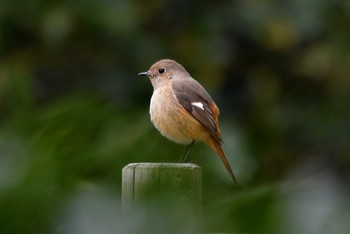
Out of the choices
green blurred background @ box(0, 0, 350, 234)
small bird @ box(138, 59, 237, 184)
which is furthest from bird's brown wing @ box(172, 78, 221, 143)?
green blurred background @ box(0, 0, 350, 234)

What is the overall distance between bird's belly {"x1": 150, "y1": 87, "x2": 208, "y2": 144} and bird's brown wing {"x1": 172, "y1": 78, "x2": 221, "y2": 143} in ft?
0.09

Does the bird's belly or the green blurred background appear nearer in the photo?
the bird's belly

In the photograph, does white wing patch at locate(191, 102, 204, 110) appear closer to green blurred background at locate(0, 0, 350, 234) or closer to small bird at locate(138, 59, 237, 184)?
small bird at locate(138, 59, 237, 184)

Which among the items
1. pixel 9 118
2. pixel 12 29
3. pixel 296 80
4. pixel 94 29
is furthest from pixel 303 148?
pixel 9 118

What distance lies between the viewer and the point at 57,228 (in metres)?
0.75

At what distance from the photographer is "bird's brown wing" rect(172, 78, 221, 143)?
15.1 ft

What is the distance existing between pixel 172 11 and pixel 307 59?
1360 mm

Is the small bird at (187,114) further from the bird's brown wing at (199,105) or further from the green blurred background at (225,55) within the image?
the green blurred background at (225,55)

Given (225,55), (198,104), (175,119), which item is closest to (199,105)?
(198,104)

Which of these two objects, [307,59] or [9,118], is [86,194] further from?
[307,59]

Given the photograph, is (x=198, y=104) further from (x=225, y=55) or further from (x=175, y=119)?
(x=225, y=55)

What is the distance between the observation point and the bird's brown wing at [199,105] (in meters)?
4.61

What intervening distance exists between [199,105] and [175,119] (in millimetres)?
139

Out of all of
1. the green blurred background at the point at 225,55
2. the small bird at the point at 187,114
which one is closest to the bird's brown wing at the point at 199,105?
the small bird at the point at 187,114
